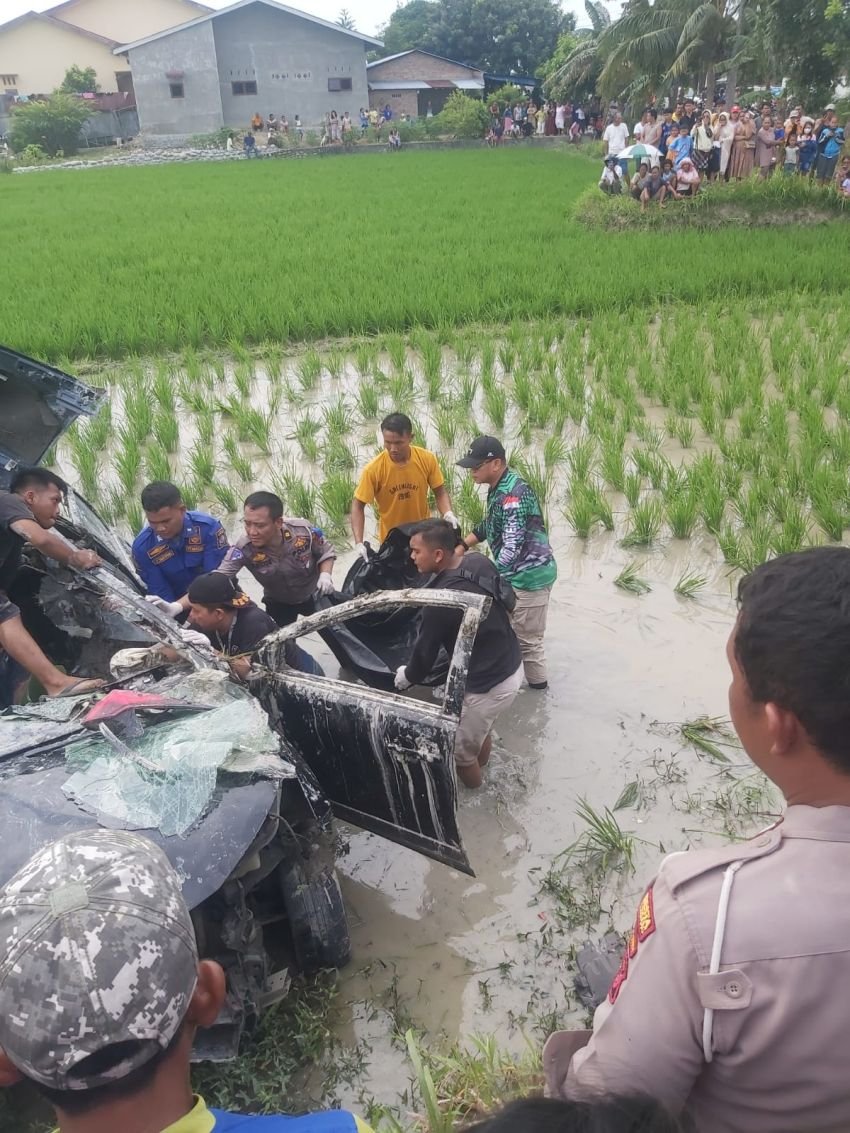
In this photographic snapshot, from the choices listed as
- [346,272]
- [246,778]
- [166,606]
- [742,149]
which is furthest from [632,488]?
[742,149]

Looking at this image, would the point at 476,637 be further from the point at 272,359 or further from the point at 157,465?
the point at 272,359

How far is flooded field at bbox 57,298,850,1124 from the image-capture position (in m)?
2.82

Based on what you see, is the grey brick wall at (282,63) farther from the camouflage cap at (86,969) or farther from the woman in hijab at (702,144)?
the camouflage cap at (86,969)

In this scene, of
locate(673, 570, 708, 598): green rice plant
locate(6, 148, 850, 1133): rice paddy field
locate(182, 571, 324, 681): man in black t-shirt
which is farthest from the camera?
locate(673, 570, 708, 598): green rice plant

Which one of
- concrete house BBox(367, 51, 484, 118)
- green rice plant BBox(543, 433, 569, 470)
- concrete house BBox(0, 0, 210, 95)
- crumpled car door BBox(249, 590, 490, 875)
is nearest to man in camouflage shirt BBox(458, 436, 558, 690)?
crumpled car door BBox(249, 590, 490, 875)

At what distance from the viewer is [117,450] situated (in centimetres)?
709

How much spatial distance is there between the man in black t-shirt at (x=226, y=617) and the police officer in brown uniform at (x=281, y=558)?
511 millimetres

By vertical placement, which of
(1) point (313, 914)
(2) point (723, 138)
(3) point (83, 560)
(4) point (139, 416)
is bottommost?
(1) point (313, 914)

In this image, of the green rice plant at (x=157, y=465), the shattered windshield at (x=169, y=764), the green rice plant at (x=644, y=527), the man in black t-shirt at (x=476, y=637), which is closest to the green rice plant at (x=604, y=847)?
the man in black t-shirt at (x=476, y=637)

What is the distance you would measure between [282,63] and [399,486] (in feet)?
125

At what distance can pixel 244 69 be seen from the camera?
35.5 meters

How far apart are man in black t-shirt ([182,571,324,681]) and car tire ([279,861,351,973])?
904mm

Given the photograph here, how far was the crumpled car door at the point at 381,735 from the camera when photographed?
2539 mm

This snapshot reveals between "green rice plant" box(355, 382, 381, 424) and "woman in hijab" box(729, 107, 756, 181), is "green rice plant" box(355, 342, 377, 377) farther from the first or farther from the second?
"woman in hijab" box(729, 107, 756, 181)
